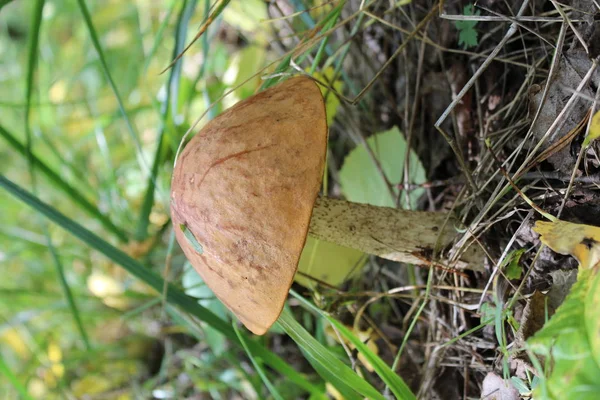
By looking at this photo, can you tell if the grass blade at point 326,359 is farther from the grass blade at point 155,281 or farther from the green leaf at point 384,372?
the grass blade at point 155,281

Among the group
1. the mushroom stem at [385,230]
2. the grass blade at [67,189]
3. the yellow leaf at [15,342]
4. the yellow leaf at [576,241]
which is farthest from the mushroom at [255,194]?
the yellow leaf at [15,342]

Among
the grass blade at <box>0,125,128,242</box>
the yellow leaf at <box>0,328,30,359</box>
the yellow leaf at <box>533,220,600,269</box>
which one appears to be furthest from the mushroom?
the yellow leaf at <box>0,328,30,359</box>

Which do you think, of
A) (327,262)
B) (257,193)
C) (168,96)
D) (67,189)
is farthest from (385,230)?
(67,189)

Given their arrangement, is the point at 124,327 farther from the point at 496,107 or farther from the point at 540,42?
the point at 540,42

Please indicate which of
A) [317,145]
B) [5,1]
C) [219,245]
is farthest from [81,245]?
[317,145]

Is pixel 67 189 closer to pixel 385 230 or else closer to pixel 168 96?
pixel 168 96

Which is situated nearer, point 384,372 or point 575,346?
point 575,346

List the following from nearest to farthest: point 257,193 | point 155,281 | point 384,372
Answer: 1. point 257,193
2. point 384,372
3. point 155,281
